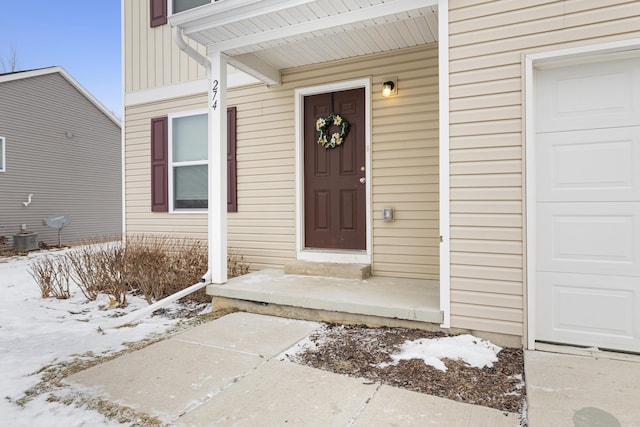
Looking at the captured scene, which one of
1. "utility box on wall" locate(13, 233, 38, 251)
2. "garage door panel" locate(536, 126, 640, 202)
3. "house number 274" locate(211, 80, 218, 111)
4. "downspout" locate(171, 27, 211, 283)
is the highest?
"downspout" locate(171, 27, 211, 283)

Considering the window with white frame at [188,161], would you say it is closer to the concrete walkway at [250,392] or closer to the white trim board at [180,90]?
the white trim board at [180,90]

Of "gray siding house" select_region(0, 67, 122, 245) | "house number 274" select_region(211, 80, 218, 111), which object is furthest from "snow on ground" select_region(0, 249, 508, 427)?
"gray siding house" select_region(0, 67, 122, 245)

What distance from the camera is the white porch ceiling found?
3156mm

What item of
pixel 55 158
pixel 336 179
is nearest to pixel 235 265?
pixel 336 179

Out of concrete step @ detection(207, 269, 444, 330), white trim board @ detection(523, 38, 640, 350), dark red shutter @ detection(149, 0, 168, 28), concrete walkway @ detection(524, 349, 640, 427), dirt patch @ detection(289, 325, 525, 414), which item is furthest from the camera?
dark red shutter @ detection(149, 0, 168, 28)

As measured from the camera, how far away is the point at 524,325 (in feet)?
8.72

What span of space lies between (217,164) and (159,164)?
2419 mm

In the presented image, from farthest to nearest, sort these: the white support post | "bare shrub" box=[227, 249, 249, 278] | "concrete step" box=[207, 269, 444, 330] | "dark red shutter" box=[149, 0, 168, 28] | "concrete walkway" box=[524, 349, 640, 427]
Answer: "dark red shutter" box=[149, 0, 168, 28] < "bare shrub" box=[227, 249, 249, 278] < the white support post < "concrete step" box=[207, 269, 444, 330] < "concrete walkway" box=[524, 349, 640, 427]

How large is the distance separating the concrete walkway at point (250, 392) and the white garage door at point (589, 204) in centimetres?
119

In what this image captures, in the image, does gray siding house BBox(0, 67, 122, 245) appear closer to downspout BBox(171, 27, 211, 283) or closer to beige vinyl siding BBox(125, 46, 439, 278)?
beige vinyl siding BBox(125, 46, 439, 278)

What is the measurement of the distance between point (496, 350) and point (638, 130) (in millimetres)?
1744

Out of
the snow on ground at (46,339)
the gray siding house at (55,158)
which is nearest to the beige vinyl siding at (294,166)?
the snow on ground at (46,339)

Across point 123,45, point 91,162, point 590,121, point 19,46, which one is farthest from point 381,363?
point 19,46

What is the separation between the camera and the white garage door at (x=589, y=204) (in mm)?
2488
